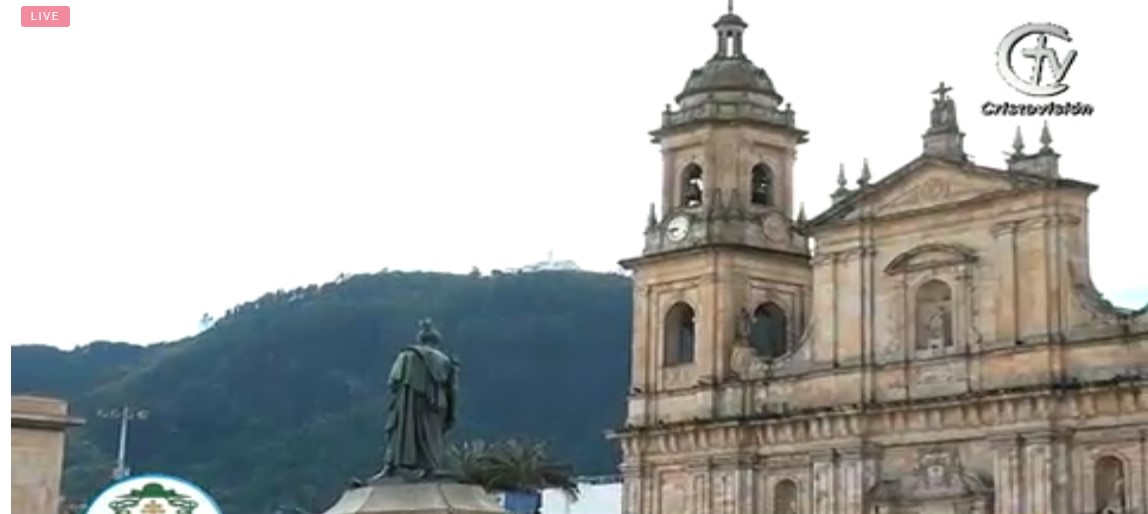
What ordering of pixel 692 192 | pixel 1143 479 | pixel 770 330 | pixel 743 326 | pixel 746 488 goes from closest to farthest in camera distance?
pixel 1143 479 < pixel 746 488 < pixel 743 326 < pixel 770 330 < pixel 692 192

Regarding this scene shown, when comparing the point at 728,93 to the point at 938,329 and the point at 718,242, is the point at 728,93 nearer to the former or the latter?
the point at 718,242

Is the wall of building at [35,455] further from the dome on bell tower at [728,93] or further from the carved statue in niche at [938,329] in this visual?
the dome on bell tower at [728,93]

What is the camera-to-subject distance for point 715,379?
3822 centimetres

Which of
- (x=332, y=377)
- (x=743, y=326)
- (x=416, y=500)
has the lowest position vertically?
(x=416, y=500)

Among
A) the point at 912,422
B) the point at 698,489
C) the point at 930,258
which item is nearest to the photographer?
the point at 912,422

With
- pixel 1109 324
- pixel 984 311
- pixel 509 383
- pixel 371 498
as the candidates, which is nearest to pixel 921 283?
pixel 984 311

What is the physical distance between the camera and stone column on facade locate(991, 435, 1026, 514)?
33031mm

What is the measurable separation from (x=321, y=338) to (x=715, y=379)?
2221 inches

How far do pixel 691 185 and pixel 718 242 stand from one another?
6.47ft

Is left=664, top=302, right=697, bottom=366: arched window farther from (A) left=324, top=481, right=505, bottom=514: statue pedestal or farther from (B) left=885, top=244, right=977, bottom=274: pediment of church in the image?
(A) left=324, top=481, right=505, bottom=514: statue pedestal

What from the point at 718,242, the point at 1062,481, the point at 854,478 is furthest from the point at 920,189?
the point at 1062,481

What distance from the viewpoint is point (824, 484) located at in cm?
3612

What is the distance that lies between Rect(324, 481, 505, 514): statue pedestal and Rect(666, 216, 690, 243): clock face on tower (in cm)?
2264

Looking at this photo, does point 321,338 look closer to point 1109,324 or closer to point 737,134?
point 737,134
